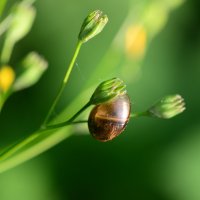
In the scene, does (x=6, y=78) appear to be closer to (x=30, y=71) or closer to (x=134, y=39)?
(x=30, y=71)

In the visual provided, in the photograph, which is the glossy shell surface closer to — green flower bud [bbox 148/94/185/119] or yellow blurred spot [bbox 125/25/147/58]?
green flower bud [bbox 148/94/185/119]

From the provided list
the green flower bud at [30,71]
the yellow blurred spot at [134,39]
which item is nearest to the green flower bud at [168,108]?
the green flower bud at [30,71]

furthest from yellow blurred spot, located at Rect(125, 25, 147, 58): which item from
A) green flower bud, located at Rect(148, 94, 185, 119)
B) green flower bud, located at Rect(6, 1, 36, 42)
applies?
green flower bud, located at Rect(148, 94, 185, 119)

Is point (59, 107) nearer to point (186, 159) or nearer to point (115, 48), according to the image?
point (186, 159)

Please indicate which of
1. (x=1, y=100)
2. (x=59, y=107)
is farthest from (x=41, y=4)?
(x=1, y=100)

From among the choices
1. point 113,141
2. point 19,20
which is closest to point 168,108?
point 19,20
